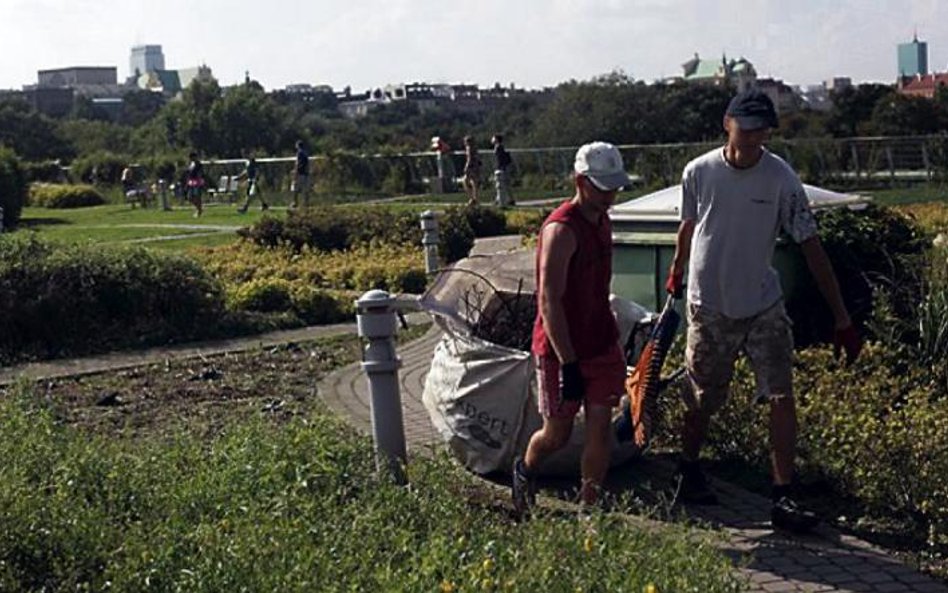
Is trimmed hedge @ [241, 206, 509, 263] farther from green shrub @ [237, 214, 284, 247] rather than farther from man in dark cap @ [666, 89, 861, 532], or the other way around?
man in dark cap @ [666, 89, 861, 532]

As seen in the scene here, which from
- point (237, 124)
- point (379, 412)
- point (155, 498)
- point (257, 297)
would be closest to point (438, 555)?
point (155, 498)

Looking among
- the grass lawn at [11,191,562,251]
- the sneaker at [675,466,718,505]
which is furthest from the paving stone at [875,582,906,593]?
the grass lawn at [11,191,562,251]

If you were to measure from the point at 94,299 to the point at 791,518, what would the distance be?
885cm

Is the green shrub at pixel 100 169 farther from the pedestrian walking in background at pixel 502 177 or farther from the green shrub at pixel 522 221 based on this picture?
the green shrub at pixel 522 221

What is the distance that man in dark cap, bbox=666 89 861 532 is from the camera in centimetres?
740

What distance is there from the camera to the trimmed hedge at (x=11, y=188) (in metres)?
35.8

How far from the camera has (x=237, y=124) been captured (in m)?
65.3

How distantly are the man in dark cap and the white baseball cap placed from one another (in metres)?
0.64

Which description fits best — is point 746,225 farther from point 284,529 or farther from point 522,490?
point 284,529

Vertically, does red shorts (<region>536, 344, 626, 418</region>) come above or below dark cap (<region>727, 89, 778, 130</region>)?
below

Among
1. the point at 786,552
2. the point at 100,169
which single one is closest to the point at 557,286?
the point at 786,552

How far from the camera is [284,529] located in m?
5.83

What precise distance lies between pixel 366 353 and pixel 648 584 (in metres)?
2.90

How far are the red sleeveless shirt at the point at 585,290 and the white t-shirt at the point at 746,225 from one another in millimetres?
578
